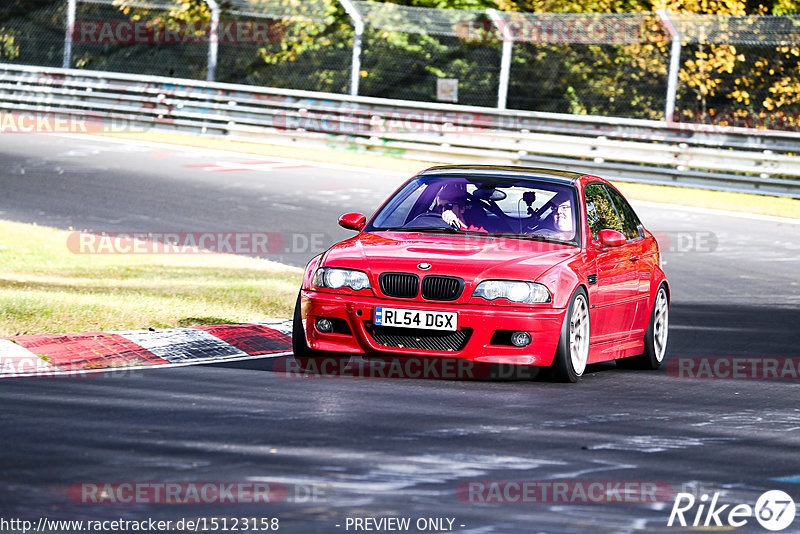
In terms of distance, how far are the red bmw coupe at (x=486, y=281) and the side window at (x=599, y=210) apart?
0.02 metres

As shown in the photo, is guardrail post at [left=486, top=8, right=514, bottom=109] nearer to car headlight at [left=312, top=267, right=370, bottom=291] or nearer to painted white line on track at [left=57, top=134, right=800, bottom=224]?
painted white line on track at [left=57, top=134, right=800, bottom=224]

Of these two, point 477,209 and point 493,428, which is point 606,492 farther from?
point 477,209

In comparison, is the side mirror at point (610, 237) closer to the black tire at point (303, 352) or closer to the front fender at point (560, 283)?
the front fender at point (560, 283)

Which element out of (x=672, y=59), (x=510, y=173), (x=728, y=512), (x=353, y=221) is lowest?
(x=728, y=512)

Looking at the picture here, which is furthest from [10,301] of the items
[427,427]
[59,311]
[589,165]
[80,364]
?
[589,165]

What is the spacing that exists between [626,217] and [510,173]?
1.21 meters

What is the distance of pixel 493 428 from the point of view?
7297 mm

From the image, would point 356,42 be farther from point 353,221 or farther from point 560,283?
point 560,283

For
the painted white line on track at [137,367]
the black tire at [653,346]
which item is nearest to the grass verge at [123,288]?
the painted white line on track at [137,367]

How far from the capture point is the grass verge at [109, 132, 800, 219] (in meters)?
22.2

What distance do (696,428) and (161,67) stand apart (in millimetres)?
29607

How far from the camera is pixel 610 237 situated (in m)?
9.70

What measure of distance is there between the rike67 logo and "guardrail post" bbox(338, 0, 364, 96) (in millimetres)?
21169

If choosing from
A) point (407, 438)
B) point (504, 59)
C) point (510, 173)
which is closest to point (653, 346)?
point (510, 173)
